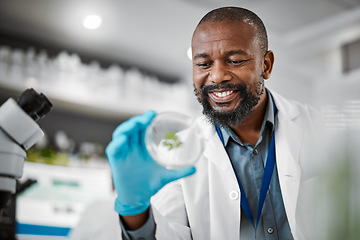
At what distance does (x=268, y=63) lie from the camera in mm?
1023

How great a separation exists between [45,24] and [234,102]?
9.35 ft

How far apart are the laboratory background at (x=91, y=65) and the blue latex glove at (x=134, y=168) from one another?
137cm

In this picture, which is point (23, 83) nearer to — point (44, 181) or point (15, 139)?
point (44, 181)

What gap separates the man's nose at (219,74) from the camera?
0.93m

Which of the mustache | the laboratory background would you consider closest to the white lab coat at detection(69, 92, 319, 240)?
the mustache

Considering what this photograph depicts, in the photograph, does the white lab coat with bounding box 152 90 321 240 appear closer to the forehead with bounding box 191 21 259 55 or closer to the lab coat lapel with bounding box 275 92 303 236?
the lab coat lapel with bounding box 275 92 303 236

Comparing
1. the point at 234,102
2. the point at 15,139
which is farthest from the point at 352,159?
the point at 15,139

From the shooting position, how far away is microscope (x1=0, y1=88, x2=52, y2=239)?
699mm

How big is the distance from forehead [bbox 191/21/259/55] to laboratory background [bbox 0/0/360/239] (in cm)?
110

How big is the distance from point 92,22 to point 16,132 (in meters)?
2.70

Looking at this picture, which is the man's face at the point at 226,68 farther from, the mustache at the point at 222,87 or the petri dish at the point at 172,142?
the petri dish at the point at 172,142

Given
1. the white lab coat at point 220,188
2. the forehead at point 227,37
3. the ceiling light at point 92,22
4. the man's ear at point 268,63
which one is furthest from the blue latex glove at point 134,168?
the ceiling light at point 92,22

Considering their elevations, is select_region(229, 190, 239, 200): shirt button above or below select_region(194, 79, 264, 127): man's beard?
below

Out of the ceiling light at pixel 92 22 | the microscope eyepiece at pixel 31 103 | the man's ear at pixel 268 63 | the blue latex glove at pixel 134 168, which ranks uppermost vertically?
the ceiling light at pixel 92 22
